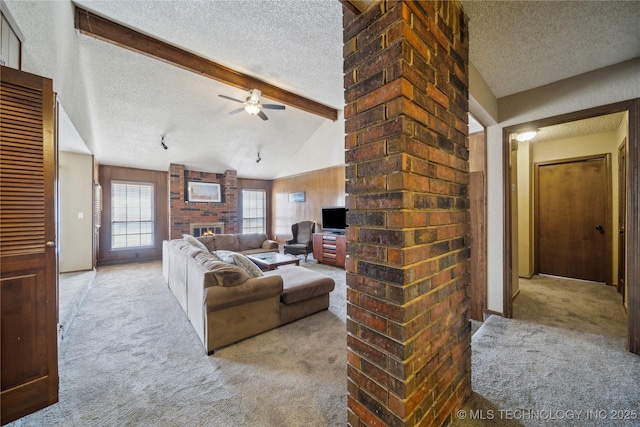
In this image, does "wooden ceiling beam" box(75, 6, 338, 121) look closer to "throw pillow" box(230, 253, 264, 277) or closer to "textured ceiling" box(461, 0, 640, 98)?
"throw pillow" box(230, 253, 264, 277)

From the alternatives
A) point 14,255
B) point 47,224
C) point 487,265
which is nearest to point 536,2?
point 487,265

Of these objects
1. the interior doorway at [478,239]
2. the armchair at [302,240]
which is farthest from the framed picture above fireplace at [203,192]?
the interior doorway at [478,239]

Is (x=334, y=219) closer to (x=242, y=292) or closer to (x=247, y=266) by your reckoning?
(x=247, y=266)

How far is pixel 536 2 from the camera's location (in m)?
1.48

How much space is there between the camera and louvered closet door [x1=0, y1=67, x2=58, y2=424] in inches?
54.6

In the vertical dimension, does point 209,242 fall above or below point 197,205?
below

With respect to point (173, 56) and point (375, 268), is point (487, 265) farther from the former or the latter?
point (173, 56)

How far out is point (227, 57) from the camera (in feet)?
10.8

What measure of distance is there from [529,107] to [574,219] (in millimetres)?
2828

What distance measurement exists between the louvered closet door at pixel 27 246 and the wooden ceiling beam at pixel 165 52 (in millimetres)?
2191

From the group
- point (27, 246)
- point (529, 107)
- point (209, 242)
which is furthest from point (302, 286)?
point (209, 242)

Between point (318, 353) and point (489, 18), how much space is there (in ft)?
9.10

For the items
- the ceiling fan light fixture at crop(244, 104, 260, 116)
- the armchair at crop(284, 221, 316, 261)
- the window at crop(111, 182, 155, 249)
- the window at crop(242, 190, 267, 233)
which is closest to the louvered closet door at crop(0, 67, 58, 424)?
the ceiling fan light fixture at crop(244, 104, 260, 116)

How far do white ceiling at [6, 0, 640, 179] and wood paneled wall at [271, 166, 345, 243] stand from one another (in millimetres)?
539
